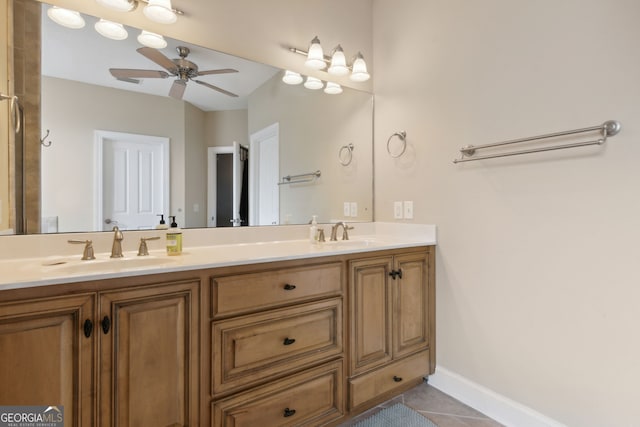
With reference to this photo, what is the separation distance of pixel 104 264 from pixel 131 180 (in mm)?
496

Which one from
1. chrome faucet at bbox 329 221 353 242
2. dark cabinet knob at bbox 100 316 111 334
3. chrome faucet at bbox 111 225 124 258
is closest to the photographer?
dark cabinet knob at bbox 100 316 111 334

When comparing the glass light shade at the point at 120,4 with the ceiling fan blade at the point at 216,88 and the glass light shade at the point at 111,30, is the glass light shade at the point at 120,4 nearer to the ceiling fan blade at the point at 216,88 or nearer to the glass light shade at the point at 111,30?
the glass light shade at the point at 111,30

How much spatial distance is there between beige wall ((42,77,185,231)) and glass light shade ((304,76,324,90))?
3.19 ft

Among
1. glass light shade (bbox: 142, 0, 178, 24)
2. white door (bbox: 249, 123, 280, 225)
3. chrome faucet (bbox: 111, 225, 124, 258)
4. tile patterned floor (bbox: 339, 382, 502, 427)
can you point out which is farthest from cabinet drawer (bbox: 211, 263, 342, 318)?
glass light shade (bbox: 142, 0, 178, 24)

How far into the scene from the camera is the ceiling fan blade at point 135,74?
154 centimetres

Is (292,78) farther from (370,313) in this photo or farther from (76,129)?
(370,313)

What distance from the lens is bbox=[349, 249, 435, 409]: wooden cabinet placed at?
64.5 inches

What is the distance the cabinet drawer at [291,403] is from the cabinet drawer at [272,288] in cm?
35

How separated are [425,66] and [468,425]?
2.09m

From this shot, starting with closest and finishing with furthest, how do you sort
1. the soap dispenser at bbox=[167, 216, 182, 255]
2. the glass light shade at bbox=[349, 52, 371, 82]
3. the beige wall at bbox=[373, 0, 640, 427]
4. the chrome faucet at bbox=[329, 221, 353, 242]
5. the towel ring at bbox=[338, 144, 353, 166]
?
the beige wall at bbox=[373, 0, 640, 427], the soap dispenser at bbox=[167, 216, 182, 255], the chrome faucet at bbox=[329, 221, 353, 242], the glass light shade at bbox=[349, 52, 371, 82], the towel ring at bbox=[338, 144, 353, 166]

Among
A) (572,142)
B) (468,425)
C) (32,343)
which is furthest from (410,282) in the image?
(32,343)

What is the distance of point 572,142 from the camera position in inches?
55.2

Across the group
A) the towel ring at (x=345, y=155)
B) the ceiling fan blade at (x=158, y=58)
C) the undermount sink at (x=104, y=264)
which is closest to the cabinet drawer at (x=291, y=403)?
the undermount sink at (x=104, y=264)

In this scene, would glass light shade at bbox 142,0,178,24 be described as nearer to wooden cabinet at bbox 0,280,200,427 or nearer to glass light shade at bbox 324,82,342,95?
glass light shade at bbox 324,82,342,95
